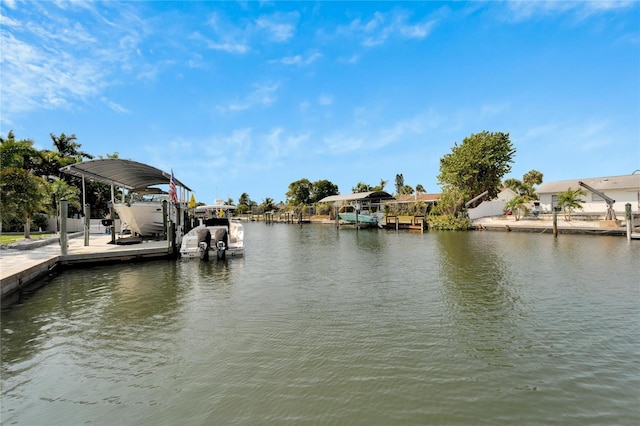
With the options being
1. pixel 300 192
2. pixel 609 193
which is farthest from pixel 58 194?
pixel 300 192

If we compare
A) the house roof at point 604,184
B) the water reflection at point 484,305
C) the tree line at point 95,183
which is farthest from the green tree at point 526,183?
the water reflection at point 484,305

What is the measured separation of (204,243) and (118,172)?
687cm

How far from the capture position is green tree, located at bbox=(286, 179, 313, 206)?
84.0 m

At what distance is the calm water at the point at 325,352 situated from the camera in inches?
166

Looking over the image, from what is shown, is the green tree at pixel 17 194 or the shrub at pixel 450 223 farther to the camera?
the shrub at pixel 450 223

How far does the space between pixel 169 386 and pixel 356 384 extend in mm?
2637

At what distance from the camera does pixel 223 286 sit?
10.9 m

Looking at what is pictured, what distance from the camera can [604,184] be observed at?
38.8m

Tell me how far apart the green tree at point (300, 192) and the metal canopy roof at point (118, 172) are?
6174 centimetres

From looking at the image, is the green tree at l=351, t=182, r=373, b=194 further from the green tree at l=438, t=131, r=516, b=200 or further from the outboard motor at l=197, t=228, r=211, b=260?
the outboard motor at l=197, t=228, r=211, b=260

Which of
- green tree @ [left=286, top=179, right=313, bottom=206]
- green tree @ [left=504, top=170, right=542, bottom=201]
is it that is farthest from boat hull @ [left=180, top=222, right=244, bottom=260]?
green tree @ [left=286, top=179, right=313, bottom=206]

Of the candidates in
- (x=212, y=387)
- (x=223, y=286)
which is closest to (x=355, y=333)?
(x=212, y=387)

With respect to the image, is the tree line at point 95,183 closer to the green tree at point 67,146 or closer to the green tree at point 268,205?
the green tree at point 67,146

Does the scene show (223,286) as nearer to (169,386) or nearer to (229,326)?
(229,326)
